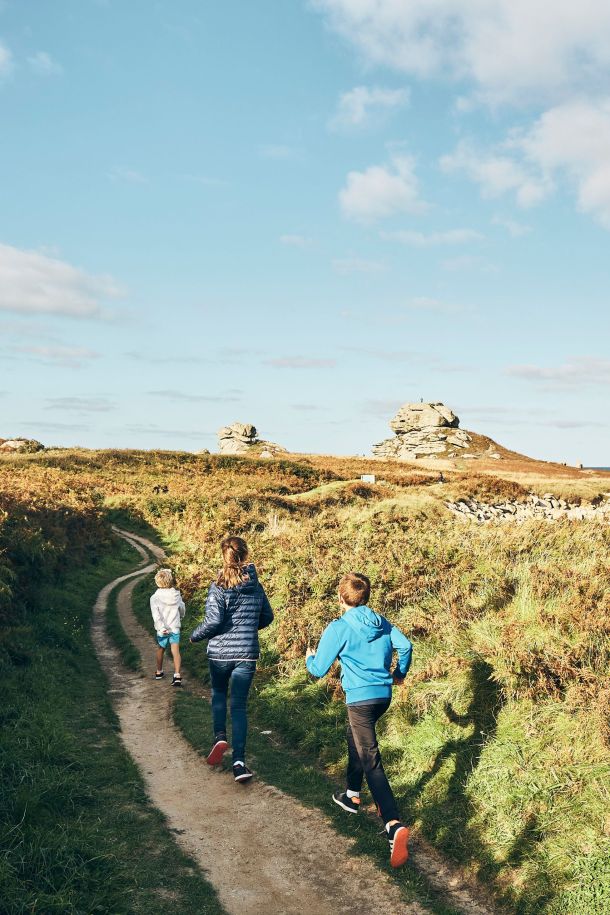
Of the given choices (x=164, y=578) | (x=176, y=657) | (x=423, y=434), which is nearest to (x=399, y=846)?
(x=176, y=657)

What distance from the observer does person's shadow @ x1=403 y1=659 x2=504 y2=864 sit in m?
6.83

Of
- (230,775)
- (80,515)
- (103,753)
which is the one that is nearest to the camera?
(230,775)

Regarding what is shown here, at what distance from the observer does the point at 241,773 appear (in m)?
7.93

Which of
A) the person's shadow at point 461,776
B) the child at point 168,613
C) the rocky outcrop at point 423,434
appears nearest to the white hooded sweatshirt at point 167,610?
the child at point 168,613

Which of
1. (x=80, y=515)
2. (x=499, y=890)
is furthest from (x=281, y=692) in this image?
(x=80, y=515)

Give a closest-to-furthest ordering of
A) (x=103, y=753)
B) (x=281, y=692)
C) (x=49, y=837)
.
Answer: (x=49, y=837), (x=103, y=753), (x=281, y=692)

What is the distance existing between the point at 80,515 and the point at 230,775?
21.9 metres

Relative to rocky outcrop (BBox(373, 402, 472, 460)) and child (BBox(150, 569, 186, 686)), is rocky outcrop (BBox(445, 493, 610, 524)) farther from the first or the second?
rocky outcrop (BBox(373, 402, 472, 460))

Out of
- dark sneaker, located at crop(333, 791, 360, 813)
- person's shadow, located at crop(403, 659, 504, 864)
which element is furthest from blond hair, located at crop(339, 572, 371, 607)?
person's shadow, located at crop(403, 659, 504, 864)

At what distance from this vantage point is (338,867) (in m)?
6.23

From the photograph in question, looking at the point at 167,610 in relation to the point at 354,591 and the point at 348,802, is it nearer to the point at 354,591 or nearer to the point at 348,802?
the point at 348,802

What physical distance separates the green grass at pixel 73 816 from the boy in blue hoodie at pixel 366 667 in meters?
1.82

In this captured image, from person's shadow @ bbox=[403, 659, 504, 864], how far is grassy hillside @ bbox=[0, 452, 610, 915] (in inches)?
0.7

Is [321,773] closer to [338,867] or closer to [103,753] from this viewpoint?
[338,867]
